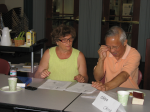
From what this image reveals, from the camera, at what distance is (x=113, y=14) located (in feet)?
20.7

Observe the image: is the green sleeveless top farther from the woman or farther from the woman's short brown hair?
the woman's short brown hair

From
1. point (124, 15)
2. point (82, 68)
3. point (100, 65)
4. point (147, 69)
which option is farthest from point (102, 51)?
point (124, 15)

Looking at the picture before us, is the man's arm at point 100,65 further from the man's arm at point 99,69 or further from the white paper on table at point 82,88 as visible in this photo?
the white paper on table at point 82,88

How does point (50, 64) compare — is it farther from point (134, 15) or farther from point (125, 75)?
point (134, 15)

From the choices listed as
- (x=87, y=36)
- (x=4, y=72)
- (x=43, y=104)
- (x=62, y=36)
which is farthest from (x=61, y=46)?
(x=87, y=36)

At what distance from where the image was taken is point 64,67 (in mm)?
2402

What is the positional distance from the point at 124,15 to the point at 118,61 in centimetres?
434

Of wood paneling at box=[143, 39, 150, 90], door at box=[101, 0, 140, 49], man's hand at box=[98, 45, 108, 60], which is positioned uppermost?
door at box=[101, 0, 140, 49]

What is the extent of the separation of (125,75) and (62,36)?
2.73 ft

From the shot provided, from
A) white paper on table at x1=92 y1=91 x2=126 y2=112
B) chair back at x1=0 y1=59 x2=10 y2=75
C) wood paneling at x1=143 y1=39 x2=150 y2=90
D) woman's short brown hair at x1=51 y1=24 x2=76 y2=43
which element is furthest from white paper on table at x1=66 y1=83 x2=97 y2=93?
wood paneling at x1=143 y1=39 x2=150 y2=90

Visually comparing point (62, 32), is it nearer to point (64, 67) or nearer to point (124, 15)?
point (64, 67)

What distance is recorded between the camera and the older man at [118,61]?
6.63 ft

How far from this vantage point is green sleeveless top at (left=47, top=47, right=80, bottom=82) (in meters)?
2.39

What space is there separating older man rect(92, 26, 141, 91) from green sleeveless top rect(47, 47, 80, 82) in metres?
0.29
